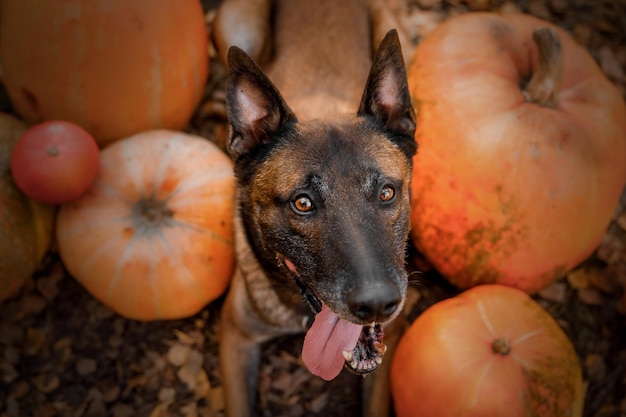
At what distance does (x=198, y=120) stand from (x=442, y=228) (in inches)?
→ 80.1

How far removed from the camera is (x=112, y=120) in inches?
149

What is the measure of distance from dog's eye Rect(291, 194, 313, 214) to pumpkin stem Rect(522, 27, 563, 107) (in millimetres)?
1645

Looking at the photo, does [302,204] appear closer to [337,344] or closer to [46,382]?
[337,344]

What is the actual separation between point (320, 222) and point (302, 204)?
0.42 ft

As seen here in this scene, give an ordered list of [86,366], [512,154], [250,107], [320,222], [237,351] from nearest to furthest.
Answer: [320,222] < [250,107] < [512,154] < [237,351] < [86,366]

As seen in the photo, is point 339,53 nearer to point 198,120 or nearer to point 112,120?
point 198,120

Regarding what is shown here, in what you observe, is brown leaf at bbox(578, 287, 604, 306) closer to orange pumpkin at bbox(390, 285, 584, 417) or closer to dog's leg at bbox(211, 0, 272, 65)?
orange pumpkin at bbox(390, 285, 584, 417)

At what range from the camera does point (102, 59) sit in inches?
139

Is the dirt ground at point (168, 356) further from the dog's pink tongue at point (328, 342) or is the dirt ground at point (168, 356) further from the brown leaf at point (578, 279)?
the dog's pink tongue at point (328, 342)

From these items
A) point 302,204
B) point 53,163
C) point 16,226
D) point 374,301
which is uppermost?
point 302,204

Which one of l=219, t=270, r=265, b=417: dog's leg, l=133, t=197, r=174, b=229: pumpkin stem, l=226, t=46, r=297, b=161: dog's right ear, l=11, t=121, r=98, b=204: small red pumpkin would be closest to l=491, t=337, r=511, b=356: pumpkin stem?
l=219, t=270, r=265, b=417: dog's leg

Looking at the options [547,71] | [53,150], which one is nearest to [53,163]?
[53,150]

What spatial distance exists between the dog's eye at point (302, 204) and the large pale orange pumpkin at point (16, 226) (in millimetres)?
1804

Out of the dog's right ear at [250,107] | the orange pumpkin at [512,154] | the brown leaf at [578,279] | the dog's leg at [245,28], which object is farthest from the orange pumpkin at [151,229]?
the brown leaf at [578,279]
